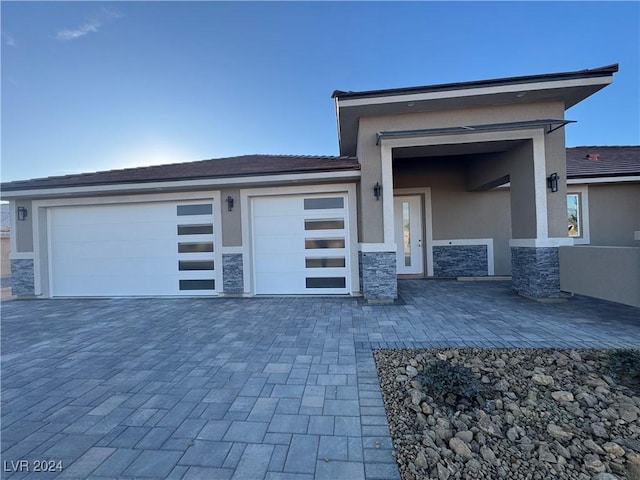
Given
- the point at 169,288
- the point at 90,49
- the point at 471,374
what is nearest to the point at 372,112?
the point at 471,374

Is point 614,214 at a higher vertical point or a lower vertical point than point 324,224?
higher

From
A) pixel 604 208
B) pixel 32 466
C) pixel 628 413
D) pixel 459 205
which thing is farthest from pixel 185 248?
pixel 604 208

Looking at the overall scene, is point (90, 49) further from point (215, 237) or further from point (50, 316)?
point (50, 316)

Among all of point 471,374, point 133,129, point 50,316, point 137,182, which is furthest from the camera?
point 133,129

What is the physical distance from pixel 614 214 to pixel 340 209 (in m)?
8.74

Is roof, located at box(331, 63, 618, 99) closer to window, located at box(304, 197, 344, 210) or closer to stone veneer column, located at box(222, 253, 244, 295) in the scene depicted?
window, located at box(304, 197, 344, 210)

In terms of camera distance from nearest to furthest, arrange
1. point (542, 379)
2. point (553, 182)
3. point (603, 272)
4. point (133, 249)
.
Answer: point (542, 379) → point (603, 272) → point (553, 182) → point (133, 249)

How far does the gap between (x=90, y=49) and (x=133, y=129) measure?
241 cm

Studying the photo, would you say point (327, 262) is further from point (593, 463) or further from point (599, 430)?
point (593, 463)

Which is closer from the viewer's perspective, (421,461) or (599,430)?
(421,461)

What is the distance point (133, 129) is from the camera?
30.6ft

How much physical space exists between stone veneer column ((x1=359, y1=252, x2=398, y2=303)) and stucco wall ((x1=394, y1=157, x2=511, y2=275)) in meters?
3.71

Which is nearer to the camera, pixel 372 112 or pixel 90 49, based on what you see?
pixel 372 112

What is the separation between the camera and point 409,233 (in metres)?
9.30
